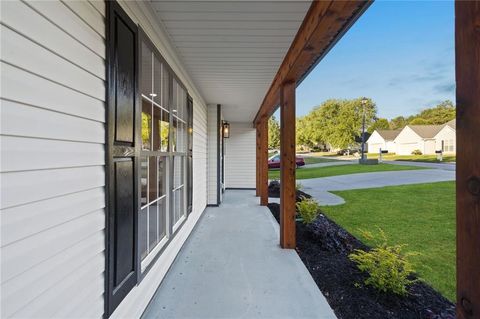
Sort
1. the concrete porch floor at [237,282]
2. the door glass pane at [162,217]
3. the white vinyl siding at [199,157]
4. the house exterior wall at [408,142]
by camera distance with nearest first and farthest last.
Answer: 1. the concrete porch floor at [237,282]
2. the door glass pane at [162,217]
3. the white vinyl siding at [199,157]
4. the house exterior wall at [408,142]

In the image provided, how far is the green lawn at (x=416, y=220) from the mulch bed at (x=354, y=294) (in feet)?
0.98

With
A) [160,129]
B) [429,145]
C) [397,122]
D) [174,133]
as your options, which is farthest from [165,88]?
[397,122]

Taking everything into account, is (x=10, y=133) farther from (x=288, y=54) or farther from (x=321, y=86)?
(x=321, y=86)

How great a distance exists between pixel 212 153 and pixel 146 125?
435 cm

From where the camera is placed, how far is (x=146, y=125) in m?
2.45

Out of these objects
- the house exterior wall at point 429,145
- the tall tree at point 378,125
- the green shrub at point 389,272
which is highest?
the tall tree at point 378,125

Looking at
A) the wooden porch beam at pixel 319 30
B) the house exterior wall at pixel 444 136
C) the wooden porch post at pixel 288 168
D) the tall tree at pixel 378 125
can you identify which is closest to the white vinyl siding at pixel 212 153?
the wooden porch post at pixel 288 168

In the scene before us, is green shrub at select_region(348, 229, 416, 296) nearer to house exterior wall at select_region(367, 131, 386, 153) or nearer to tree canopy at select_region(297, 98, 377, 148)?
tree canopy at select_region(297, 98, 377, 148)

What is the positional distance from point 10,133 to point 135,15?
1.46 metres

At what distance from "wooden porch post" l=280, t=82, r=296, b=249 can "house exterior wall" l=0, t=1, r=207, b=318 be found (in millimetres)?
2488

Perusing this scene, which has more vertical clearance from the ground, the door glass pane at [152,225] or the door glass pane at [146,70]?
the door glass pane at [146,70]

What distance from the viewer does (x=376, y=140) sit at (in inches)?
1863

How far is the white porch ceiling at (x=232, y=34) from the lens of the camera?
219 cm

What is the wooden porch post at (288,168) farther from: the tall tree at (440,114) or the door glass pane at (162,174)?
the tall tree at (440,114)
